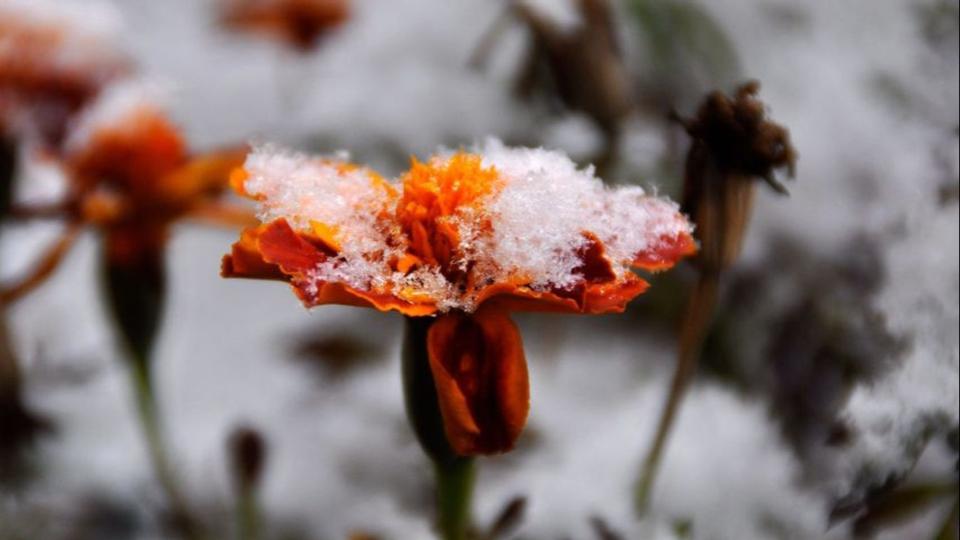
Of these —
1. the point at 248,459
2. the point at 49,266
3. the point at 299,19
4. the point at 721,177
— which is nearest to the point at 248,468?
the point at 248,459

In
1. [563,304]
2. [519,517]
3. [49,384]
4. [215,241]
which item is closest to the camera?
[563,304]

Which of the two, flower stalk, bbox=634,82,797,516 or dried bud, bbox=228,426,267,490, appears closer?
flower stalk, bbox=634,82,797,516

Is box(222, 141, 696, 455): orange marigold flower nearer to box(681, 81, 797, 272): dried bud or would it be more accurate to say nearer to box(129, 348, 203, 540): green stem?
box(681, 81, 797, 272): dried bud

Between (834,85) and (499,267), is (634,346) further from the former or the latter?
(499,267)

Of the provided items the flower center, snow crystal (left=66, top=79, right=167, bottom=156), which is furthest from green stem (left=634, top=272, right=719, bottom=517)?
snow crystal (left=66, top=79, right=167, bottom=156)

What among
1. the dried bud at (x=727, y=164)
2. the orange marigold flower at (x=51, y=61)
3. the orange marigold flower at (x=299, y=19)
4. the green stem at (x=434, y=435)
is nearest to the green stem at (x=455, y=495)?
the green stem at (x=434, y=435)

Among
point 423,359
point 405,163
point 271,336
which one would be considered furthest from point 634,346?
point 423,359

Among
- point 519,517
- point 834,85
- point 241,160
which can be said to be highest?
point 834,85
